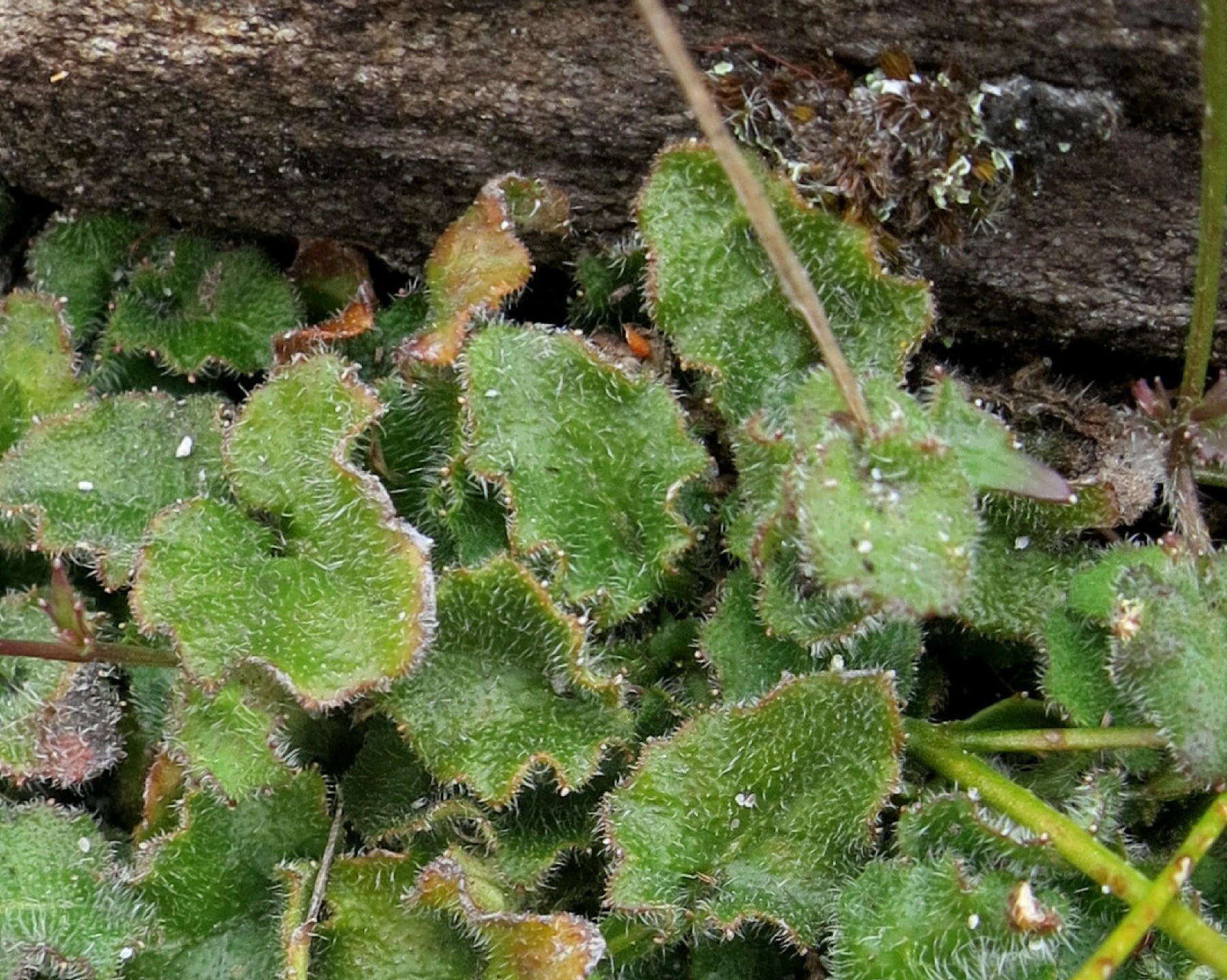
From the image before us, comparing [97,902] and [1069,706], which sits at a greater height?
[1069,706]

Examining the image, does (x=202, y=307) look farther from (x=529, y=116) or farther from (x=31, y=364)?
(x=529, y=116)

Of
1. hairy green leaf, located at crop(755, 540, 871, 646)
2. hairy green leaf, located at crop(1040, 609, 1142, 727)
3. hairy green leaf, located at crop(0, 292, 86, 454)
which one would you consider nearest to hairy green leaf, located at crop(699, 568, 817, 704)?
hairy green leaf, located at crop(755, 540, 871, 646)

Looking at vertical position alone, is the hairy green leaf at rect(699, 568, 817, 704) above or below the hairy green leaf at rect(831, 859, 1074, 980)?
above

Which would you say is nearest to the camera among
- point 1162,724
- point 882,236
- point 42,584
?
point 1162,724

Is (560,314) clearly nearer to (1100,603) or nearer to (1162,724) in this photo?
(1100,603)

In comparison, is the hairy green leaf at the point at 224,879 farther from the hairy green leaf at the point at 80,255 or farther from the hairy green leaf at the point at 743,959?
the hairy green leaf at the point at 80,255

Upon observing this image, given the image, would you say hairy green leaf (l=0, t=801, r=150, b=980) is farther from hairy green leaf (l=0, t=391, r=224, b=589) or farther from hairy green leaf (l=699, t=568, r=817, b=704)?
hairy green leaf (l=699, t=568, r=817, b=704)

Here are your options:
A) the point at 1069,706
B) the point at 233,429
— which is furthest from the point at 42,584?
the point at 1069,706
